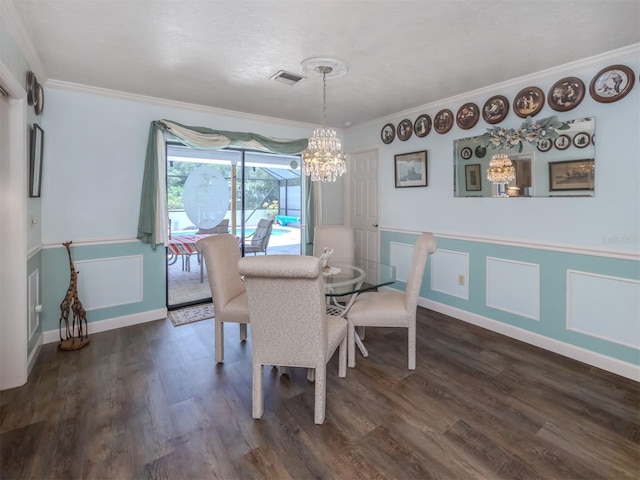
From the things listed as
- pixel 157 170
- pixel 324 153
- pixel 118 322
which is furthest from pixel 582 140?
pixel 118 322

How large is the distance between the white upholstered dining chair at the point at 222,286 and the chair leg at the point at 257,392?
0.59m

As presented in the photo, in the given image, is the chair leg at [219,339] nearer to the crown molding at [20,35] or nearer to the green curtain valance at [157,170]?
the green curtain valance at [157,170]

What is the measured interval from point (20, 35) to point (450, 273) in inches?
162

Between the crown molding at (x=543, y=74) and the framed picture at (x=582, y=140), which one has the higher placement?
the crown molding at (x=543, y=74)

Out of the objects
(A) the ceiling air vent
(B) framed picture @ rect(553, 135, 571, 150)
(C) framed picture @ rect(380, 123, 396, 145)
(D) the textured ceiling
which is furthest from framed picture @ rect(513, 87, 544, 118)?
(A) the ceiling air vent

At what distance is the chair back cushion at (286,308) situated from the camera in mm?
1707

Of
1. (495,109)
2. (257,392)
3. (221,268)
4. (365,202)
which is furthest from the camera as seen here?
(365,202)

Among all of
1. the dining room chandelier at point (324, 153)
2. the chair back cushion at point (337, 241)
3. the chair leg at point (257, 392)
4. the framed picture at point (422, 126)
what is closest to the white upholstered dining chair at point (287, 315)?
the chair leg at point (257, 392)

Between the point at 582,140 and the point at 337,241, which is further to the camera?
the point at 337,241

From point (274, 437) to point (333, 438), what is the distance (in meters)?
0.33

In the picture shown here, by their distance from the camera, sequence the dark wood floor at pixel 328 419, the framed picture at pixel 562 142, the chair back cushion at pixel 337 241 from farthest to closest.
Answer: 1. the chair back cushion at pixel 337 241
2. the framed picture at pixel 562 142
3. the dark wood floor at pixel 328 419

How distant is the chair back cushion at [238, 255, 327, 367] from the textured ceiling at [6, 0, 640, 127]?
1.44 meters

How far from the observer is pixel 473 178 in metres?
3.45

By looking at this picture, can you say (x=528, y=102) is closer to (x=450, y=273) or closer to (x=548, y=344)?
(x=450, y=273)
